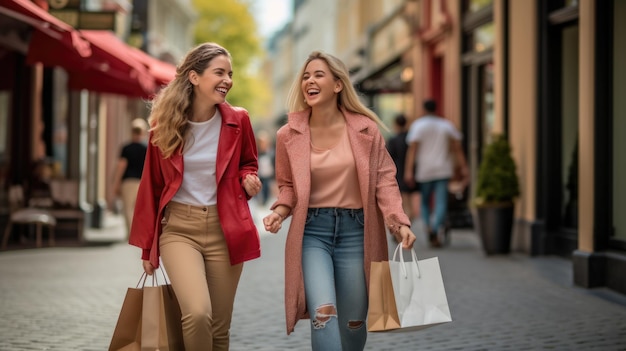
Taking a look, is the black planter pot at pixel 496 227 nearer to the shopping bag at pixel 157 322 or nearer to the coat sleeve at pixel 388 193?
the coat sleeve at pixel 388 193

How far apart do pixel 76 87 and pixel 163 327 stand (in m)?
11.0

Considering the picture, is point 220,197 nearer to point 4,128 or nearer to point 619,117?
point 619,117

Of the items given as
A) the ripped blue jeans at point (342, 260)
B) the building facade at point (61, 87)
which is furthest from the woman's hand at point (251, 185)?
the building facade at point (61, 87)

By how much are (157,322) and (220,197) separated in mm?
643

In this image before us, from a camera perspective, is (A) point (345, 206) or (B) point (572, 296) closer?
(A) point (345, 206)

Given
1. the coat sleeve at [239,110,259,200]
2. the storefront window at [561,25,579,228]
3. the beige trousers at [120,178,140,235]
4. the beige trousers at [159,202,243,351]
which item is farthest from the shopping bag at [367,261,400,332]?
the beige trousers at [120,178,140,235]

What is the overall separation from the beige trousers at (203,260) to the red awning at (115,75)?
795 cm

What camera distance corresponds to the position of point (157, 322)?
4.55 metres

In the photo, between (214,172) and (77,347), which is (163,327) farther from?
(77,347)

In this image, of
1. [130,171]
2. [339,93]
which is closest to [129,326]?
[339,93]

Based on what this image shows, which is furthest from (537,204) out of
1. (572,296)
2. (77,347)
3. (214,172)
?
(214,172)

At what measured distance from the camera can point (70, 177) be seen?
692 inches

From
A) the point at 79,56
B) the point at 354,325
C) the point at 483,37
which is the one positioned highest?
the point at 483,37

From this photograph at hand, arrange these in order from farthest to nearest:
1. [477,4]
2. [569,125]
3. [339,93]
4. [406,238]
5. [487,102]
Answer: [477,4] < [487,102] < [569,125] < [339,93] < [406,238]
